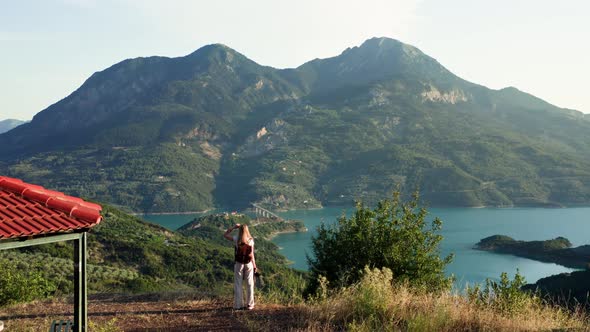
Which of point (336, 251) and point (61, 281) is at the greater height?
point (336, 251)

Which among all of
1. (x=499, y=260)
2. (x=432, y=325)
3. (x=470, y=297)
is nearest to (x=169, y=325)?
(x=432, y=325)

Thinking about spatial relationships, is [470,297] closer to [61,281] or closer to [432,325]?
[432,325]

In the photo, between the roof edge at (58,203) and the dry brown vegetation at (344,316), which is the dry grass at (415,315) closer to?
the dry brown vegetation at (344,316)

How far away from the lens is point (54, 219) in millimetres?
5512

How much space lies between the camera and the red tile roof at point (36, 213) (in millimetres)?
5163

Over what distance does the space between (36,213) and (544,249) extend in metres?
114

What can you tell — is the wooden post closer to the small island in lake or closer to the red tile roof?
the red tile roof

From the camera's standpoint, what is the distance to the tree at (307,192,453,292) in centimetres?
Result: 1269

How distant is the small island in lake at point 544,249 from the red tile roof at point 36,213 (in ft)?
330

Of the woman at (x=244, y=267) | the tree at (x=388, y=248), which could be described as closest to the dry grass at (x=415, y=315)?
the woman at (x=244, y=267)

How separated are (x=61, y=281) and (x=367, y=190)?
171m

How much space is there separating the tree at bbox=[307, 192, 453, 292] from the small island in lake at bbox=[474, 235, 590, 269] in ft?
297

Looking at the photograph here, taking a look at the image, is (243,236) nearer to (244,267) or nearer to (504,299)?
(244,267)

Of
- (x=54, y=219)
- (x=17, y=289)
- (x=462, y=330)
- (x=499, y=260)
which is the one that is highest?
(x=54, y=219)
